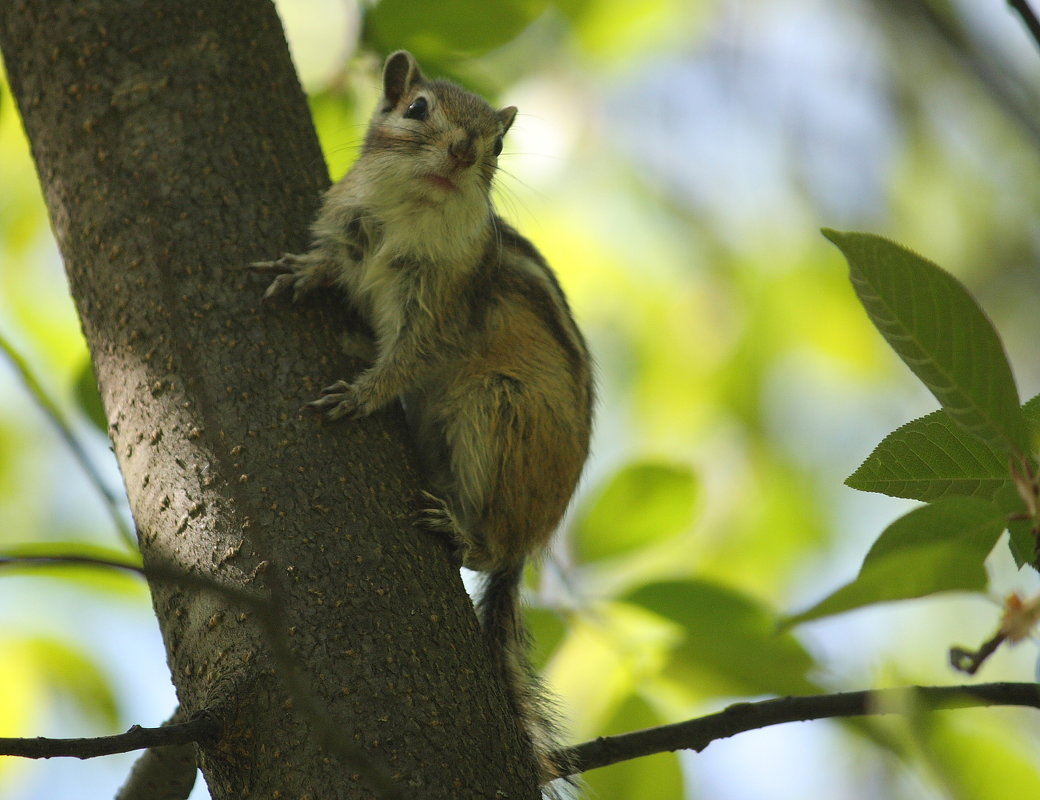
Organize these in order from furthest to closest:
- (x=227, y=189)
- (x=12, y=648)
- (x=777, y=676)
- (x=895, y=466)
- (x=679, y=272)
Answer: (x=679, y=272)
(x=12, y=648)
(x=227, y=189)
(x=777, y=676)
(x=895, y=466)

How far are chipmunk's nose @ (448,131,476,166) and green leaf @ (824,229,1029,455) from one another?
6.53 feet

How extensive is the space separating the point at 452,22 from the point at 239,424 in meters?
1.10

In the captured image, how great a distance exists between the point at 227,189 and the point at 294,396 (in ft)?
1.61

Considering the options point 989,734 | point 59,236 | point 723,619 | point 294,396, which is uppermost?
point 59,236

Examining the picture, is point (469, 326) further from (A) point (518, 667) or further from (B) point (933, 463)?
(B) point (933, 463)

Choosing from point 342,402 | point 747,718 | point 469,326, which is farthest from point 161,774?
point 469,326

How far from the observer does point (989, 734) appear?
4.82 feet

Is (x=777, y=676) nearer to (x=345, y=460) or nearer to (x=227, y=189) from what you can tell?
(x=345, y=460)

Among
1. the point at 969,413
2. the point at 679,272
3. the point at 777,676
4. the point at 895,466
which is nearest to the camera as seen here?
the point at 969,413

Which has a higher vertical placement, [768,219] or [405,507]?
[768,219]

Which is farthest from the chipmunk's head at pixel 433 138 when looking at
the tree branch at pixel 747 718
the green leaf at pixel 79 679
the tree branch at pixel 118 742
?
the tree branch at pixel 118 742

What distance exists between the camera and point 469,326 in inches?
123

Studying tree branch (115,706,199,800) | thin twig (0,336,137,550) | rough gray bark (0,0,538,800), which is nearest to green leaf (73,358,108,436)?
thin twig (0,336,137,550)

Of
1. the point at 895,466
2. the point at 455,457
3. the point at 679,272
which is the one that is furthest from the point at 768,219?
the point at 895,466
